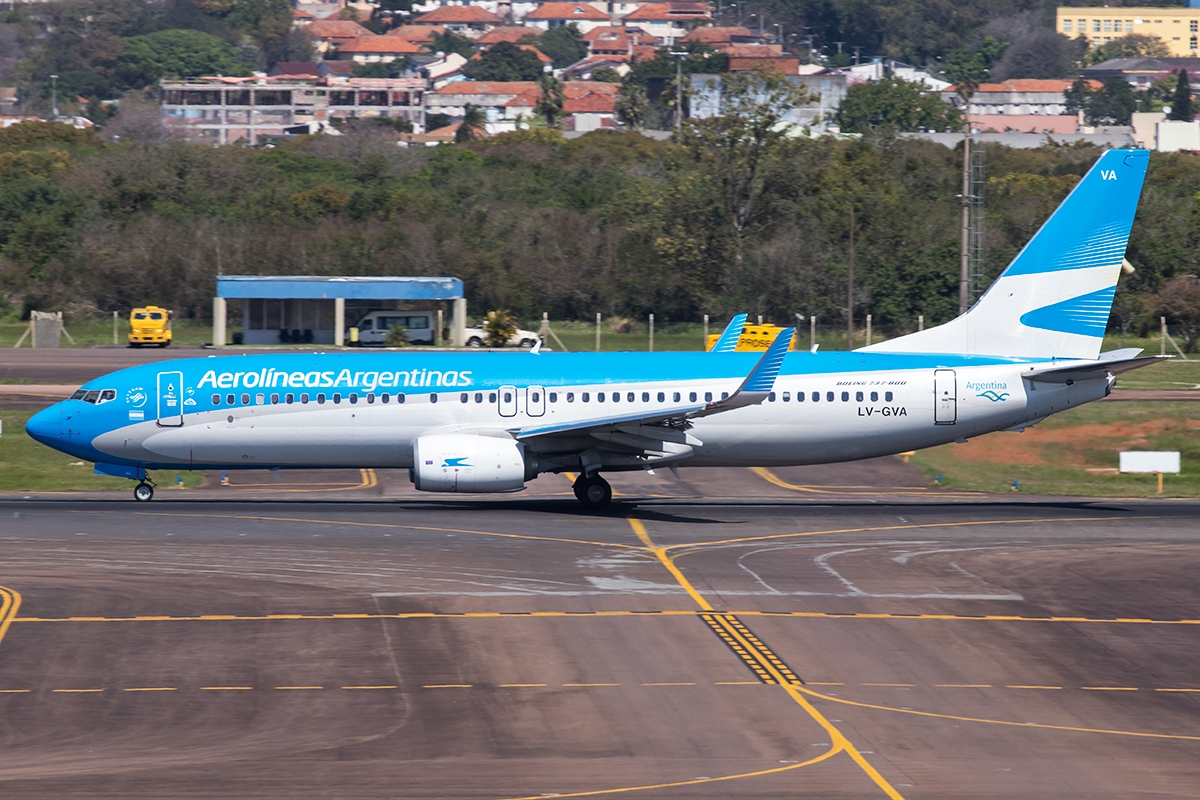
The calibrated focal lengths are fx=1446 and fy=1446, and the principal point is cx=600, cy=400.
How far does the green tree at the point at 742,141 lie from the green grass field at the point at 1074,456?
54.0 metres

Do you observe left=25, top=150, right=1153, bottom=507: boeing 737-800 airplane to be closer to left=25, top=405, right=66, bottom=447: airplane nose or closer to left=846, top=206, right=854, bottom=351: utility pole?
left=25, top=405, right=66, bottom=447: airplane nose

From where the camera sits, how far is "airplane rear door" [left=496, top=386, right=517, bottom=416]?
37781mm

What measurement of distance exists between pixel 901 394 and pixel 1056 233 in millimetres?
6330

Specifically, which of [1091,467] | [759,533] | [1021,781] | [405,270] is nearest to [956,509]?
[759,533]

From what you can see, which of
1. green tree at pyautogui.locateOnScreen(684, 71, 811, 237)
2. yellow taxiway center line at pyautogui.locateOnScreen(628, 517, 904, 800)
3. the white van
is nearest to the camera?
yellow taxiway center line at pyautogui.locateOnScreen(628, 517, 904, 800)

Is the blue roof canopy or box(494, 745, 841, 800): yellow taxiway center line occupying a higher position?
the blue roof canopy

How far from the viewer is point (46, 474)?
1766 inches

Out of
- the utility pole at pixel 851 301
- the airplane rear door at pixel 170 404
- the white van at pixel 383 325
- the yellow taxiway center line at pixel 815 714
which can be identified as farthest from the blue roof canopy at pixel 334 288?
the yellow taxiway center line at pixel 815 714

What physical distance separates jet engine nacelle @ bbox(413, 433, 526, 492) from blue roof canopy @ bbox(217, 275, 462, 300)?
52870mm

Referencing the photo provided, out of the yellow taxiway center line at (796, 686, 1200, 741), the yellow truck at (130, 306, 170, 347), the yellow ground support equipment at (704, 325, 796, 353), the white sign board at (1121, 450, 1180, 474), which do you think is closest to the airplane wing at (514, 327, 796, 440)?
the white sign board at (1121, 450, 1180, 474)

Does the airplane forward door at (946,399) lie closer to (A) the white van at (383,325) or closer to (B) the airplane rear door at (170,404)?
(B) the airplane rear door at (170,404)

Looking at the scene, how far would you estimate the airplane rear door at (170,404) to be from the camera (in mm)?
37812

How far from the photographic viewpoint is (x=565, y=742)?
19.1m

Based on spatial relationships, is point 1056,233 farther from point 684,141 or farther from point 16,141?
point 16,141
